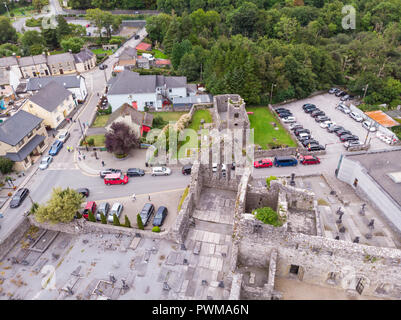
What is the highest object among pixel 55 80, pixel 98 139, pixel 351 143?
pixel 55 80

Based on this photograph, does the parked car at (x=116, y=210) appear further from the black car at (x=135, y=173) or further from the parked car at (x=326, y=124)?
the parked car at (x=326, y=124)

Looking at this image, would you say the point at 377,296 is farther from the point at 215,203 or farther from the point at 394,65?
the point at 394,65

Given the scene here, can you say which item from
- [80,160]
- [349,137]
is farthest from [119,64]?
[349,137]

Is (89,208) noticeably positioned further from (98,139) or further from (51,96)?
(51,96)

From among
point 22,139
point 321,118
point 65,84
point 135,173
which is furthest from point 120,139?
point 321,118

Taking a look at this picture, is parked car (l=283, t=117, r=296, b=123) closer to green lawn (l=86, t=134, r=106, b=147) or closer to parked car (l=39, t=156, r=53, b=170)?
A: green lawn (l=86, t=134, r=106, b=147)

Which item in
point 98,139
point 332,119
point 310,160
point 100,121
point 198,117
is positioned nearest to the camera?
point 310,160

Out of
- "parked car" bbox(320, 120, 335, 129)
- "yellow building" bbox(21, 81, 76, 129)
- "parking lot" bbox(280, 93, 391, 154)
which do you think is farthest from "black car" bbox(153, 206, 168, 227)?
"parked car" bbox(320, 120, 335, 129)

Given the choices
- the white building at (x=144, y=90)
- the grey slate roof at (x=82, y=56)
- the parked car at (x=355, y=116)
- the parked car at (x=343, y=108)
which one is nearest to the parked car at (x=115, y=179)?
the white building at (x=144, y=90)
